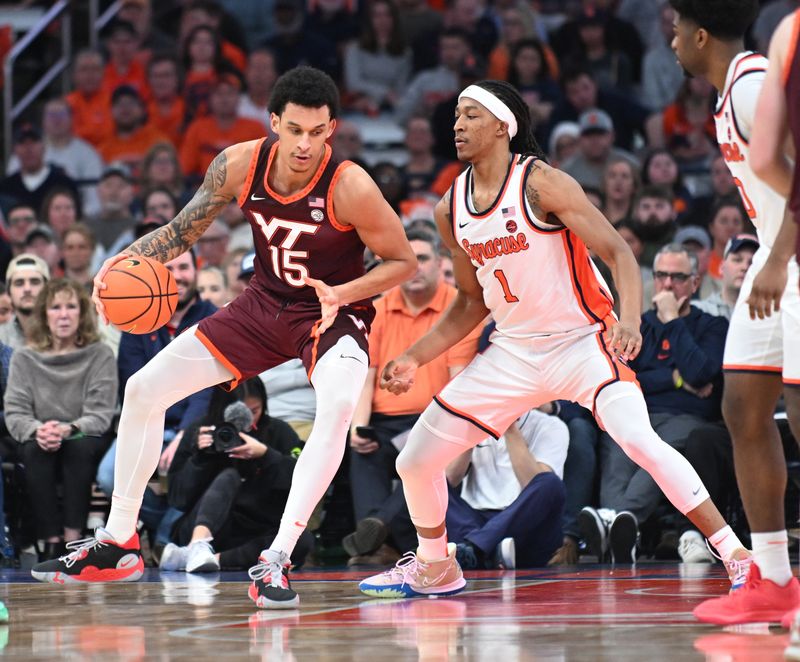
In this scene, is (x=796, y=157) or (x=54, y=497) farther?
(x=54, y=497)

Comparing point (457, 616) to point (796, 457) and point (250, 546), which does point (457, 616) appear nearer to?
point (250, 546)

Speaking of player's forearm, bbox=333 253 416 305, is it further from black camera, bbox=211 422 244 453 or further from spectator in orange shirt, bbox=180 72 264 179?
spectator in orange shirt, bbox=180 72 264 179

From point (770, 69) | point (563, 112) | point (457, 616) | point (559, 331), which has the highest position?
point (563, 112)

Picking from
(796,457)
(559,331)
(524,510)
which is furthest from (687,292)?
(559,331)

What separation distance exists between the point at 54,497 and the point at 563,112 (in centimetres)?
623

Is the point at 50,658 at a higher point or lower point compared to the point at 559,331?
lower

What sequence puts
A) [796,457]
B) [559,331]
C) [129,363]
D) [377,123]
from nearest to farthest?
[559,331]
[796,457]
[129,363]
[377,123]

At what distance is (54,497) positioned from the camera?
828cm

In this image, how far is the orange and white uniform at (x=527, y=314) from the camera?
571 centimetres

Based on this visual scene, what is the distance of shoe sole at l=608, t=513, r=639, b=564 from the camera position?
7602 millimetres

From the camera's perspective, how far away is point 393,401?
8.41 meters

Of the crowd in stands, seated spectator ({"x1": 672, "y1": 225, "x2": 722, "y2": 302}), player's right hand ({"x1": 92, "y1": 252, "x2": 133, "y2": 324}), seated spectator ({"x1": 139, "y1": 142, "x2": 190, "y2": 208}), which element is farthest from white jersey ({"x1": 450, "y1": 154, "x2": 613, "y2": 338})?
seated spectator ({"x1": 139, "y1": 142, "x2": 190, "y2": 208})

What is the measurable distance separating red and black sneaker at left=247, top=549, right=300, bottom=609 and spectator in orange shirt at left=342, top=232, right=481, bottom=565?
7.20 feet

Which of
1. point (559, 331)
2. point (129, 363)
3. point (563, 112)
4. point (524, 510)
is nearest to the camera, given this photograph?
point (559, 331)
